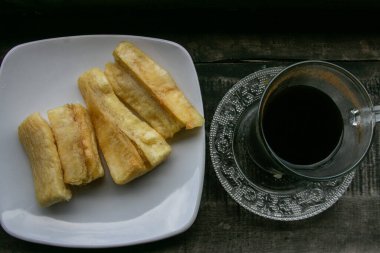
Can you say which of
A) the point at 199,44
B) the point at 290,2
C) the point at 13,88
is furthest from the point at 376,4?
the point at 13,88

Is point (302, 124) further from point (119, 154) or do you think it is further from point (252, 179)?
point (119, 154)

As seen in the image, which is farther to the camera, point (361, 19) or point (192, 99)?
point (361, 19)

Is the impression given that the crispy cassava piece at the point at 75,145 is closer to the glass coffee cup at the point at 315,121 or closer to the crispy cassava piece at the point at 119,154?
the crispy cassava piece at the point at 119,154

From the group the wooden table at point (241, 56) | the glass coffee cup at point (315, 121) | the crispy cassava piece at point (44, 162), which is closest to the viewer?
the glass coffee cup at point (315, 121)

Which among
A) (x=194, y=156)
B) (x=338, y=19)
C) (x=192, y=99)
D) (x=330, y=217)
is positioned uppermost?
(x=338, y=19)

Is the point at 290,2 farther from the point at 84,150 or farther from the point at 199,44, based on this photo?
the point at 84,150

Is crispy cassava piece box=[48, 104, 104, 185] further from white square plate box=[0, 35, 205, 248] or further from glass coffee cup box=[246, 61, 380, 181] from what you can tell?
glass coffee cup box=[246, 61, 380, 181]

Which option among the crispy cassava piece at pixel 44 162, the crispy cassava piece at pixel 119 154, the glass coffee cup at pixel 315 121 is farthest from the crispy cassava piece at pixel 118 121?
the glass coffee cup at pixel 315 121
